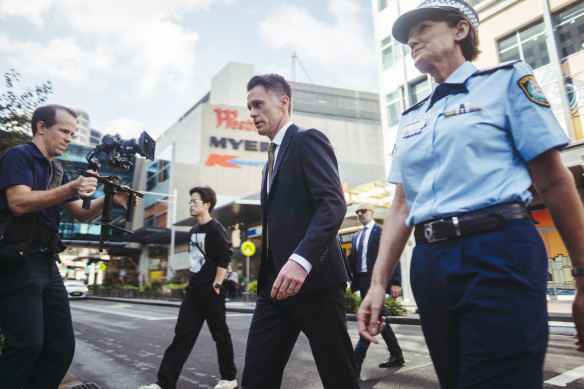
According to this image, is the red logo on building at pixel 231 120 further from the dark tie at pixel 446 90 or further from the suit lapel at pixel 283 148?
the dark tie at pixel 446 90

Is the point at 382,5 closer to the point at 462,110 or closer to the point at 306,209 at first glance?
the point at 306,209

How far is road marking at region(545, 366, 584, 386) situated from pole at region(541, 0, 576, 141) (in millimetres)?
10126

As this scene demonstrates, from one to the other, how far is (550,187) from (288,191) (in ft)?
4.18

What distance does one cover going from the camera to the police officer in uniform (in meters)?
1.25

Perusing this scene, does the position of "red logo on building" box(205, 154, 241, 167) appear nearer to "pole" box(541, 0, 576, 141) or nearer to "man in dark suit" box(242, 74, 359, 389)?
"pole" box(541, 0, 576, 141)

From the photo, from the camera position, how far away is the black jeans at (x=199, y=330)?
3.98 m

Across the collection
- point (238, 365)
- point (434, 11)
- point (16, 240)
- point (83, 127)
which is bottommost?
point (238, 365)

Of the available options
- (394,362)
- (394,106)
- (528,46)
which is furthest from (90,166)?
(394,106)

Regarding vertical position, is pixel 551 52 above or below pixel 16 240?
above

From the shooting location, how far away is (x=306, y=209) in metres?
2.24

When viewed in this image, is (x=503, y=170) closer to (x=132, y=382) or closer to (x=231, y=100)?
(x=132, y=382)

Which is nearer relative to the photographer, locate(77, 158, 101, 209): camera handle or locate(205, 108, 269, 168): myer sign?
locate(77, 158, 101, 209): camera handle

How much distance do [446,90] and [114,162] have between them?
2.12m

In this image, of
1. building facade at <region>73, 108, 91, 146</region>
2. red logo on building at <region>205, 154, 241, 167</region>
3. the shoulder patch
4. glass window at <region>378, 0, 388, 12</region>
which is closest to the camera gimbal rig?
the shoulder patch
